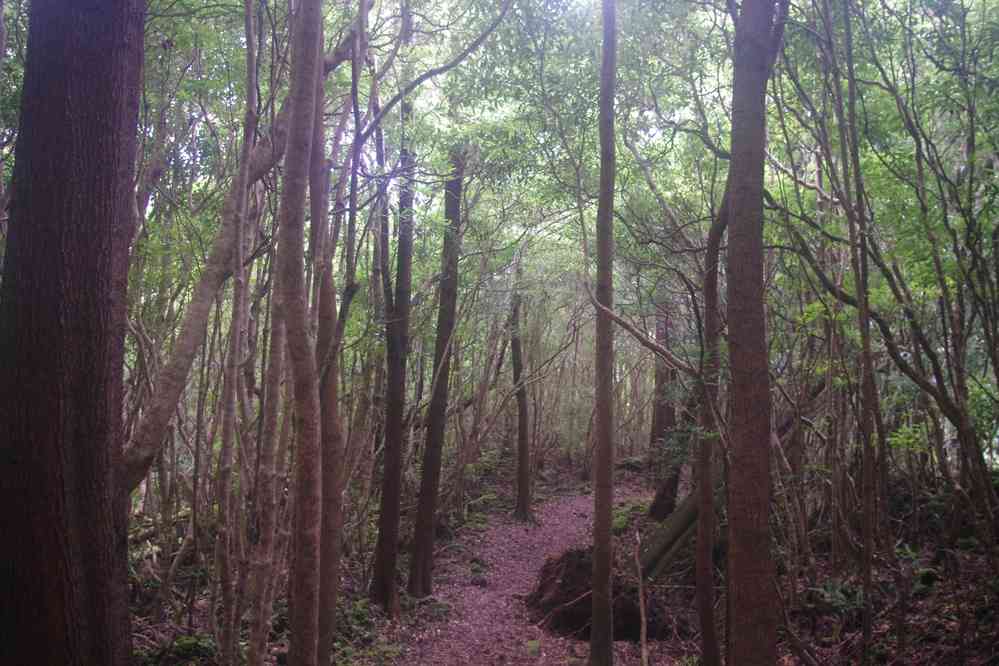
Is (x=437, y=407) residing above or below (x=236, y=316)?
below

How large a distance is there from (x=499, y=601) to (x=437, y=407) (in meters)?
3.15

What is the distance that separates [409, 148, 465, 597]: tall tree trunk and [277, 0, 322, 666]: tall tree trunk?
603 cm

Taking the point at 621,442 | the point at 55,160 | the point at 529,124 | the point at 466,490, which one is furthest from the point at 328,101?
the point at 621,442

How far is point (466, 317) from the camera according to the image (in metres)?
13.4

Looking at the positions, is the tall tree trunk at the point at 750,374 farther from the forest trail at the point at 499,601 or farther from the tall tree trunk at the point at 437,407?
the tall tree trunk at the point at 437,407

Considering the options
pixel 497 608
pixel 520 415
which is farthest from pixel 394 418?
pixel 520 415

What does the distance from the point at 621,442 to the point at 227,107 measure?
20.7m

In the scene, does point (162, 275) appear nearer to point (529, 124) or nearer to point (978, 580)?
point (529, 124)

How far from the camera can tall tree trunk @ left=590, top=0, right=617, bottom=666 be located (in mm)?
7160

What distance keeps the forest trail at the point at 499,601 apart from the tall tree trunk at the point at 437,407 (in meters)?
0.54

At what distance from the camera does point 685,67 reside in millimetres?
7719

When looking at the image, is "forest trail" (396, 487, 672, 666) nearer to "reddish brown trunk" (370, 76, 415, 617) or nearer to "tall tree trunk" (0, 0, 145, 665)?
"reddish brown trunk" (370, 76, 415, 617)

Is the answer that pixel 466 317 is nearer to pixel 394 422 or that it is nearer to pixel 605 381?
pixel 394 422

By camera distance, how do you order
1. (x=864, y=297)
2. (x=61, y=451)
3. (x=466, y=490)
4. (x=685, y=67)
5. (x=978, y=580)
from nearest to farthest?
1. (x=61, y=451)
2. (x=864, y=297)
3. (x=978, y=580)
4. (x=685, y=67)
5. (x=466, y=490)
